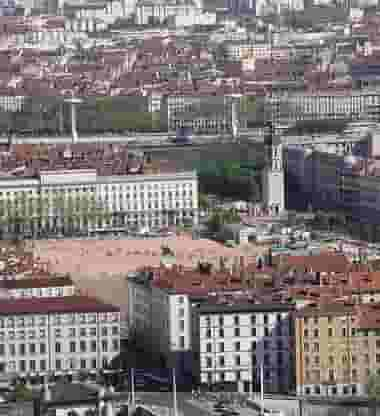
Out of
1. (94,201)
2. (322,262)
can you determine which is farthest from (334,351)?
(94,201)

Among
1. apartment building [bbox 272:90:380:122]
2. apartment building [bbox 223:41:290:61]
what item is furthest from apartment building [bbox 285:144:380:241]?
apartment building [bbox 223:41:290:61]

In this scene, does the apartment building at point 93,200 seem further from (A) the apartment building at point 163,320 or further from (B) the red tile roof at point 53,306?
(B) the red tile roof at point 53,306

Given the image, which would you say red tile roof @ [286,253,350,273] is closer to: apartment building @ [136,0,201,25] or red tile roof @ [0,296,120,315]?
red tile roof @ [0,296,120,315]

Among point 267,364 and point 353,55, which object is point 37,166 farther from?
point 353,55

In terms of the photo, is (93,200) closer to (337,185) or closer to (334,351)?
(337,185)

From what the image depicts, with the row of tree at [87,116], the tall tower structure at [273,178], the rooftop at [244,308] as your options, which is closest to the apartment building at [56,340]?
the rooftop at [244,308]

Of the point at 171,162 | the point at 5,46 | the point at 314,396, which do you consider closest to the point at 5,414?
the point at 314,396
